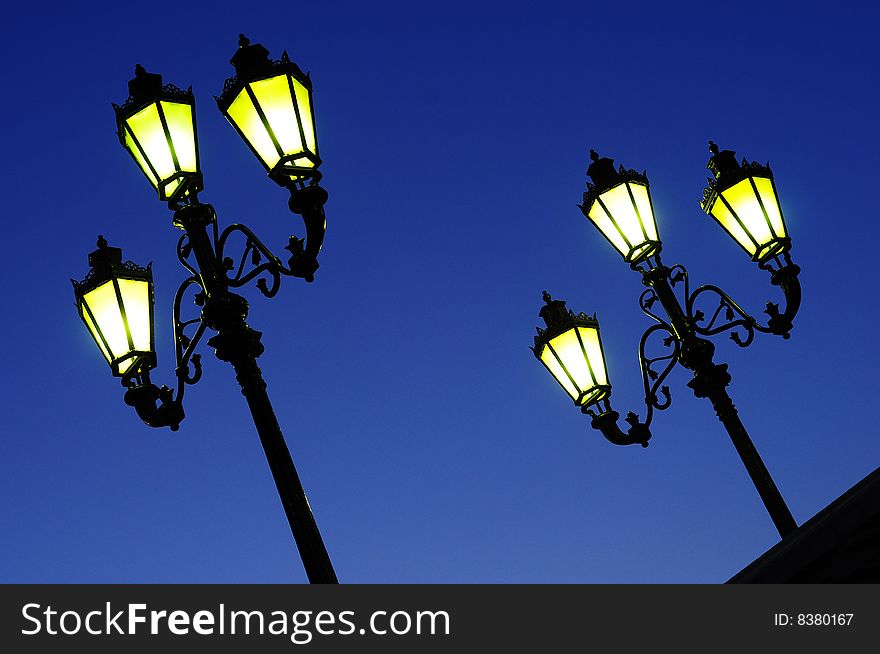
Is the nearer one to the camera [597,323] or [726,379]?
[726,379]

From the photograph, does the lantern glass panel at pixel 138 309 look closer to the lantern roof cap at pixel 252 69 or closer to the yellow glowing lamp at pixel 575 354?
the lantern roof cap at pixel 252 69

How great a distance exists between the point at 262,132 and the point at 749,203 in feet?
14.7

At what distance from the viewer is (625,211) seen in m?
7.87

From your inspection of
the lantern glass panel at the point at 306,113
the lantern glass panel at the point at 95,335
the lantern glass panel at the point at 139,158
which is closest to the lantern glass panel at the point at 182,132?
the lantern glass panel at the point at 139,158

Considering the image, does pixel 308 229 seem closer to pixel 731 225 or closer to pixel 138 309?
pixel 138 309

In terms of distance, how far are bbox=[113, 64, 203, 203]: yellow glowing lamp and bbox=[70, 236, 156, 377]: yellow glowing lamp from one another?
60 cm

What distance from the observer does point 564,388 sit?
7863 millimetres

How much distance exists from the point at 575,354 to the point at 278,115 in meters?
3.74

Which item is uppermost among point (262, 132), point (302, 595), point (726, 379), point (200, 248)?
point (262, 132)

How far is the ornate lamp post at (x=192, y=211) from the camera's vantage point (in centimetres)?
513

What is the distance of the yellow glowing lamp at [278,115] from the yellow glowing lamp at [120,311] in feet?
3.80

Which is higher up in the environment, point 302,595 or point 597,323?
point 597,323

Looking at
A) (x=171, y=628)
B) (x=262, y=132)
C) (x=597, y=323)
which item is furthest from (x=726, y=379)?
(x=171, y=628)

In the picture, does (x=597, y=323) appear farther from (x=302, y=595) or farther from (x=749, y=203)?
(x=302, y=595)
